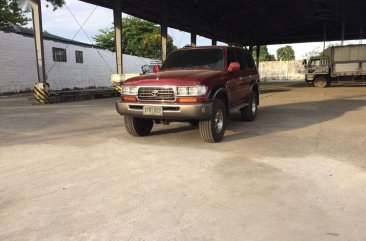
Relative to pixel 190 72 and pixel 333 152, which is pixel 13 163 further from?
pixel 333 152

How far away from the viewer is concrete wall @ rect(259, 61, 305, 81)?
52594mm

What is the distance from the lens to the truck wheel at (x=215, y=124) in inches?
250

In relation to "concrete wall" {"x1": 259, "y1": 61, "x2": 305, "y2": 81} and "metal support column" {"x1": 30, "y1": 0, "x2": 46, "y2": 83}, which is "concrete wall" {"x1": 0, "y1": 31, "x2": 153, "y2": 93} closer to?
"metal support column" {"x1": 30, "y1": 0, "x2": 46, "y2": 83}

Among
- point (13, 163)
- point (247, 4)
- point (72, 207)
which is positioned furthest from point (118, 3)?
point (72, 207)

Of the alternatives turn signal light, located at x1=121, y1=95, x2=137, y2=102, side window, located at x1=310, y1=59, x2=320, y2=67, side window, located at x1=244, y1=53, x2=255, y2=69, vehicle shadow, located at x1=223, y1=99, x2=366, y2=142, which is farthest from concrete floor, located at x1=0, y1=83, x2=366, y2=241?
side window, located at x1=310, y1=59, x2=320, y2=67

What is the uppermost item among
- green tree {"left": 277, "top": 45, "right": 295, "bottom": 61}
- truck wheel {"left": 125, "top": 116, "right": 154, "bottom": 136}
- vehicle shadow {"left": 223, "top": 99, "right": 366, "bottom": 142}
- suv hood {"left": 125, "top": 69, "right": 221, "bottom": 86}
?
green tree {"left": 277, "top": 45, "right": 295, "bottom": 61}

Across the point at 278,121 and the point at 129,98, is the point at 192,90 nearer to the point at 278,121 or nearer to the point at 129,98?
the point at 129,98

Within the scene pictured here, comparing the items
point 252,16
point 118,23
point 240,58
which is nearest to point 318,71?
point 252,16

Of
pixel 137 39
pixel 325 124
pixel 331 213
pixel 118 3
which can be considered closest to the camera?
pixel 331 213

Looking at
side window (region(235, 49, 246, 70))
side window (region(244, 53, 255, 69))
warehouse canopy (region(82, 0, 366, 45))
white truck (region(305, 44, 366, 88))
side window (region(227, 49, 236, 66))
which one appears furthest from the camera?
white truck (region(305, 44, 366, 88))

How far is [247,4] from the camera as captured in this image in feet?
82.8

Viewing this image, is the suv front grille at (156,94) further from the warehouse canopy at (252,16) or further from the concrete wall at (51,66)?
the concrete wall at (51,66)

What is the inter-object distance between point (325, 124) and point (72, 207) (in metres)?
7.07

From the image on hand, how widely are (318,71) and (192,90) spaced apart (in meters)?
22.7
